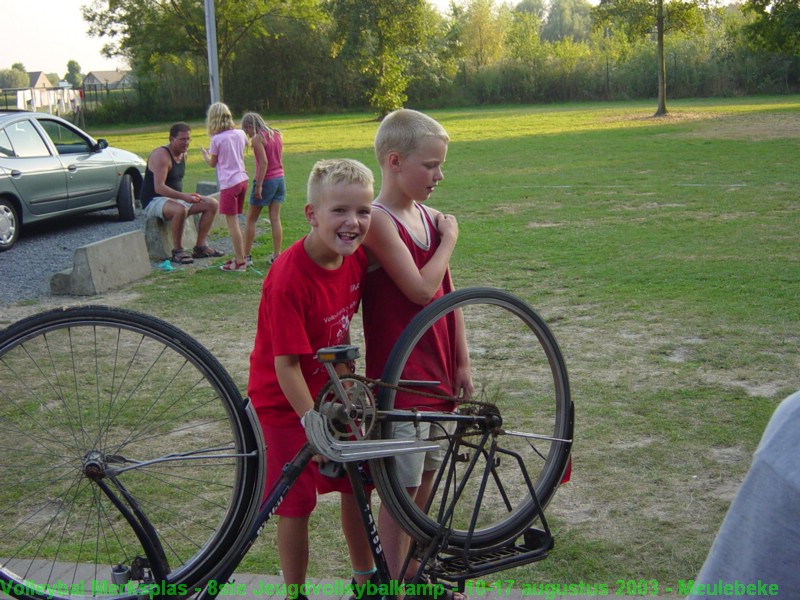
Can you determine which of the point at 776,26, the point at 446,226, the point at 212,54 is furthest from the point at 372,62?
the point at 446,226

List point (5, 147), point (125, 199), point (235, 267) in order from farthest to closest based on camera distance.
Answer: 1. point (125, 199)
2. point (5, 147)
3. point (235, 267)

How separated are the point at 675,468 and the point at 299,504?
7.63 feet

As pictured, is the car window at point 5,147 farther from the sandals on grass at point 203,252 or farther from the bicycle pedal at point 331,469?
the bicycle pedal at point 331,469

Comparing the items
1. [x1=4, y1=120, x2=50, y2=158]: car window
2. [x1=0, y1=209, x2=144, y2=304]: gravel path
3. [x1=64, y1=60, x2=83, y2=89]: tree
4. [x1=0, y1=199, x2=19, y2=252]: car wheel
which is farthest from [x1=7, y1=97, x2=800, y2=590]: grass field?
[x1=64, y1=60, x2=83, y2=89]: tree

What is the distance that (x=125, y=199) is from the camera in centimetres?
1554

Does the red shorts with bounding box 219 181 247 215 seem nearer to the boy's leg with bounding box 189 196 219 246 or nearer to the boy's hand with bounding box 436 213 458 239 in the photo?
the boy's leg with bounding box 189 196 219 246

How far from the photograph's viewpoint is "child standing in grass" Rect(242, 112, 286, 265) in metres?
10.7

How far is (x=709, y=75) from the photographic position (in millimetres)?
56750

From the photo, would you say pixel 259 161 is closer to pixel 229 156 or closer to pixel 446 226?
pixel 229 156

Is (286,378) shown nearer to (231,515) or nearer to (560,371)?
(231,515)

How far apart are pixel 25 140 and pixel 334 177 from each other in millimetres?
11998

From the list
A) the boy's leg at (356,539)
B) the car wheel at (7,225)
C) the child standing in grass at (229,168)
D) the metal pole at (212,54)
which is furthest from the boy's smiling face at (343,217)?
the metal pole at (212,54)

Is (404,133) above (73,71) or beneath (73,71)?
beneath

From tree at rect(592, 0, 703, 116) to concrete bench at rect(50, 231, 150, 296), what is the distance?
32197mm
